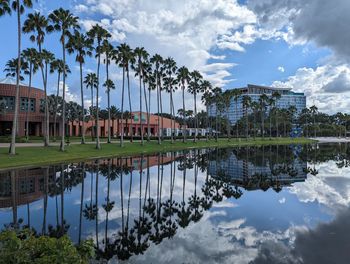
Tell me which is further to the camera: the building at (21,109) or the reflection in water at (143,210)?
the building at (21,109)

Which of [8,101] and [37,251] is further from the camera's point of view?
[8,101]

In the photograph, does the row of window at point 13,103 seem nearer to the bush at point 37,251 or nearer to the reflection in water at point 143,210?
the reflection in water at point 143,210

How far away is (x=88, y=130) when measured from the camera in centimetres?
11456

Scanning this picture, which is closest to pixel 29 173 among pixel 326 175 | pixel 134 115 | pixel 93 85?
pixel 326 175

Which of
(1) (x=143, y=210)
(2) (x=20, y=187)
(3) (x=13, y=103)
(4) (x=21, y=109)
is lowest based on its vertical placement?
(1) (x=143, y=210)

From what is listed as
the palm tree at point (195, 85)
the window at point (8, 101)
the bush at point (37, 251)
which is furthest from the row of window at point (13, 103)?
the bush at point (37, 251)

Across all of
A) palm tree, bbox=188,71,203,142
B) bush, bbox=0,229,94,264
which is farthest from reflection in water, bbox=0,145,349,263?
palm tree, bbox=188,71,203,142

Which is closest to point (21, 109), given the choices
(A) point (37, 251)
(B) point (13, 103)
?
(B) point (13, 103)

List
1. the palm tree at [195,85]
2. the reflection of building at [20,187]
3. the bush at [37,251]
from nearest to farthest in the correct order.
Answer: the bush at [37,251], the reflection of building at [20,187], the palm tree at [195,85]

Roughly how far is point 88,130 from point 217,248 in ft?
367

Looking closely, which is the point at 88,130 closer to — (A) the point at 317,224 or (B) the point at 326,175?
(B) the point at 326,175

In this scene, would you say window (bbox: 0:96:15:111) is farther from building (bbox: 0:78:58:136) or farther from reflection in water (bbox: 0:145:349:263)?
reflection in water (bbox: 0:145:349:263)

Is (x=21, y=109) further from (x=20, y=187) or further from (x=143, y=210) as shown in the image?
(x=143, y=210)

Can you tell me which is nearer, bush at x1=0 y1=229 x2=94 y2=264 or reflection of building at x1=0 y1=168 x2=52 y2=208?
bush at x1=0 y1=229 x2=94 y2=264
